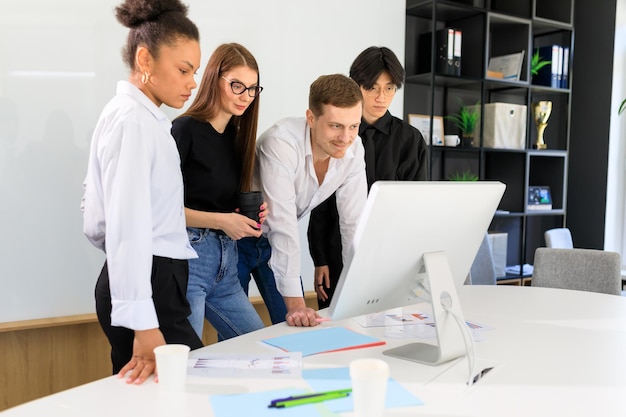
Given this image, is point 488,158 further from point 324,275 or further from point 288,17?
point 324,275

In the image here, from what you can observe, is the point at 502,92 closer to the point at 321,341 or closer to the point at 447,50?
the point at 447,50

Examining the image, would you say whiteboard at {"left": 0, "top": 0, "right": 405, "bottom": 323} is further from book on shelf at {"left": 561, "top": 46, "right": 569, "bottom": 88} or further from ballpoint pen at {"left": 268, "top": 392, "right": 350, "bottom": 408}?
book on shelf at {"left": 561, "top": 46, "right": 569, "bottom": 88}

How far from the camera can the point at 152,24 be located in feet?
4.33

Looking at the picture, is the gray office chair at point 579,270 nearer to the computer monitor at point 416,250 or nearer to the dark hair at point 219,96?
the computer monitor at point 416,250

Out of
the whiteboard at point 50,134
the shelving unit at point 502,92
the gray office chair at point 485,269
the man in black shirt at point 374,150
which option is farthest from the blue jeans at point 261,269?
the shelving unit at point 502,92

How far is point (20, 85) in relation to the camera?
238 centimetres

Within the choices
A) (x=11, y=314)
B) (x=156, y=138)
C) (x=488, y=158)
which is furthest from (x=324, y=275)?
(x=488, y=158)

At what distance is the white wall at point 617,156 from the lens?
4121 mm

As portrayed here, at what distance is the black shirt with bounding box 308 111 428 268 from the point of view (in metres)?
2.37

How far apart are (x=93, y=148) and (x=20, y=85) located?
1.36 meters

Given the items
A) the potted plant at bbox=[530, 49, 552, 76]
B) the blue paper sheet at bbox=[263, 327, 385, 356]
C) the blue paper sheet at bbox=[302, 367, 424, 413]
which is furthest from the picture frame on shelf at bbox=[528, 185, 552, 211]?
the blue paper sheet at bbox=[302, 367, 424, 413]

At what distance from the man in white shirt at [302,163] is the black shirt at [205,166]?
0.12 meters

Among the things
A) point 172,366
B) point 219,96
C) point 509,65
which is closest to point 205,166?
point 219,96

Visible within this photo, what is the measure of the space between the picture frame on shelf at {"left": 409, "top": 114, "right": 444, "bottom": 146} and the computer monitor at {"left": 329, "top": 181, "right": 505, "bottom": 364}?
2342 millimetres
